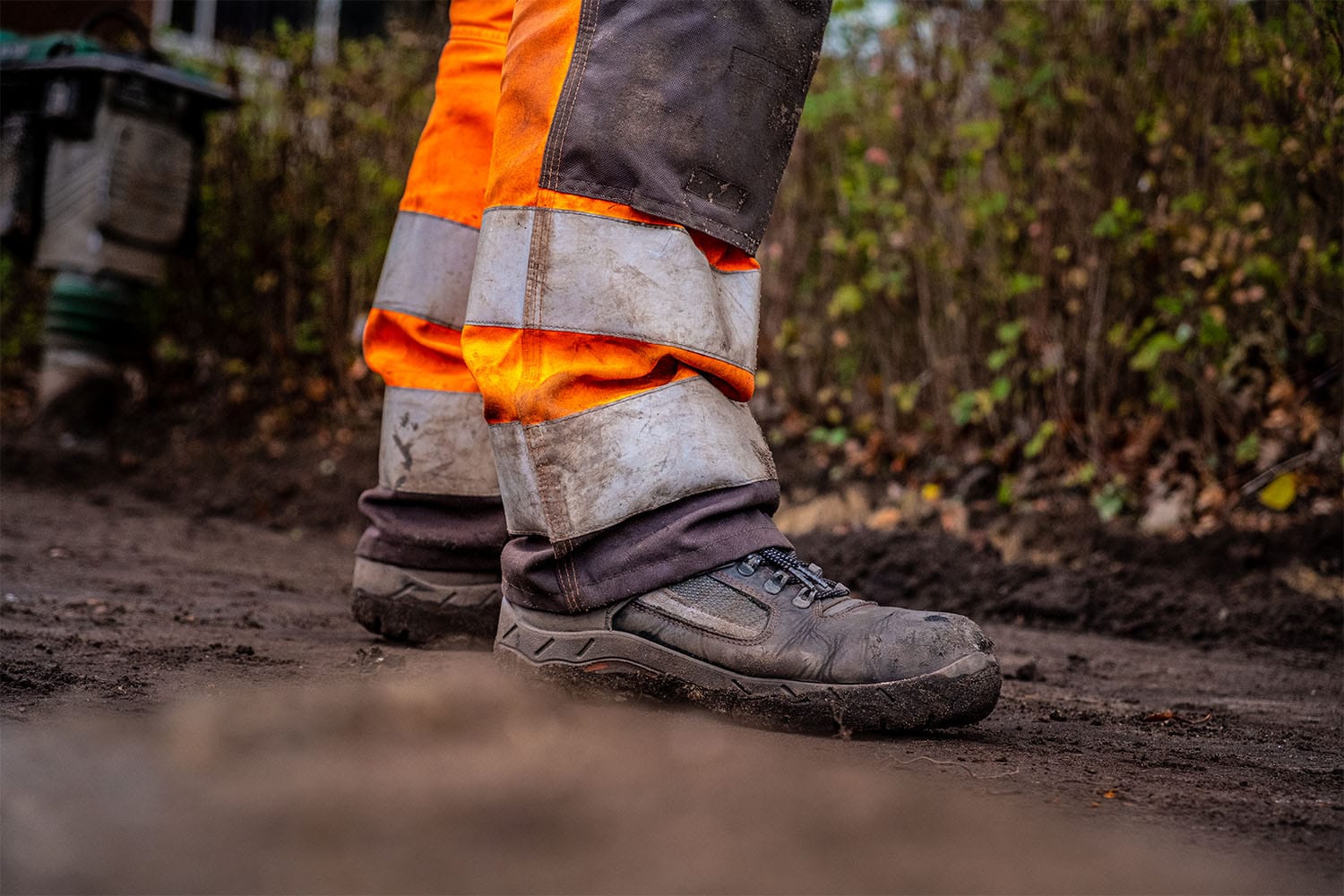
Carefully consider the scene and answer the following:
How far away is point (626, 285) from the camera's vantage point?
1.49 m

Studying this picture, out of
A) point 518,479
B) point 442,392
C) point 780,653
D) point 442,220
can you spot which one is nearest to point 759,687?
Answer: point 780,653

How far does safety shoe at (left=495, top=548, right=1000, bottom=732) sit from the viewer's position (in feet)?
4.68

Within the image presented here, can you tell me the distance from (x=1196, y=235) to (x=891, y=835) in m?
2.79

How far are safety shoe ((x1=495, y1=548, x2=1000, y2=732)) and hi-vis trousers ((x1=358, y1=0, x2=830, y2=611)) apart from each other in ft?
0.12

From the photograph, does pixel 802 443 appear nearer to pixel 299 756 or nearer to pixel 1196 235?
pixel 1196 235

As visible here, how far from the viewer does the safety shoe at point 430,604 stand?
6.36ft

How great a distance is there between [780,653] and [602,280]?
1.77 feet

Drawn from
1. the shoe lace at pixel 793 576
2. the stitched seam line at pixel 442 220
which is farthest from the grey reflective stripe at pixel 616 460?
the stitched seam line at pixel 442 220

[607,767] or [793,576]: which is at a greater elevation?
[793,576]

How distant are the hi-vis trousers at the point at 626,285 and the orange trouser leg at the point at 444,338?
0.35 metres

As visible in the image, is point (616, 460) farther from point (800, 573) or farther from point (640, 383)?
point (800, 573)

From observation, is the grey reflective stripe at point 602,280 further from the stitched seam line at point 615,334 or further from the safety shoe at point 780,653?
the safety shoe at point 780,653

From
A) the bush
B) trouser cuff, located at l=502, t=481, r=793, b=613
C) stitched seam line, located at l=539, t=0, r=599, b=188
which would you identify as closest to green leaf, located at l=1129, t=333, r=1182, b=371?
the bush

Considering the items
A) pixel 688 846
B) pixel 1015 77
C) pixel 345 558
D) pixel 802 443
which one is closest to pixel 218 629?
pixel 688 846
